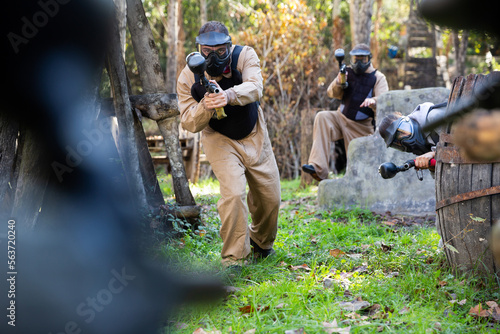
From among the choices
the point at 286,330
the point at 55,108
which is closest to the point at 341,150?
the point at 55,108

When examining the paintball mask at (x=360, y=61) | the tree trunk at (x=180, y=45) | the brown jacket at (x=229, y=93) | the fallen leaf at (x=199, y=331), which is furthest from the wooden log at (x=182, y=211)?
the tree trunk at (x=180, y=45)

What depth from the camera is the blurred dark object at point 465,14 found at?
1360 mm

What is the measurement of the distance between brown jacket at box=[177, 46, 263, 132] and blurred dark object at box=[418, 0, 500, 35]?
280 centimetres

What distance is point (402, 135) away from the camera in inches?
174

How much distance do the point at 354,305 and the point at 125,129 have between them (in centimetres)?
305

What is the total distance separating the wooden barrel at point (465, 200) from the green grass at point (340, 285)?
17 cm

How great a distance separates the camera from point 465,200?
3727 mm

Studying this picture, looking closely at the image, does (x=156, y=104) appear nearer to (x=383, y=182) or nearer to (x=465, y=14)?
(x=383, y=182)

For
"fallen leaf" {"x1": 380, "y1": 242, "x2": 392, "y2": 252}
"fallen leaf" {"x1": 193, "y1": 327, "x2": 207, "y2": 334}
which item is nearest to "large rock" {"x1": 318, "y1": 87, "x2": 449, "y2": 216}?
"fallen leaf" {"x1": 380, "y1": 242, "x2": 392, "y2": 252}

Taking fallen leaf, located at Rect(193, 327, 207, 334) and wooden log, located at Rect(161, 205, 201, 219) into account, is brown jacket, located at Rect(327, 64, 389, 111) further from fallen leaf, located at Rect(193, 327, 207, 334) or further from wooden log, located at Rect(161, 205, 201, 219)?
fallen leaf, located at Rect(193, 327, 207, 334)

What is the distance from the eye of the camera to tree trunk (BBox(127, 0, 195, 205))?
19.3ft

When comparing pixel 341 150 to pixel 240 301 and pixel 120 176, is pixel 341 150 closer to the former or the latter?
pixel 120 176

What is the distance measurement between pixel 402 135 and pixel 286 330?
6.66ft

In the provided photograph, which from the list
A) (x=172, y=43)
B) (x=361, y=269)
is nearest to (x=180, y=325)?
(x=361, y=269)
